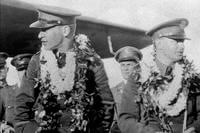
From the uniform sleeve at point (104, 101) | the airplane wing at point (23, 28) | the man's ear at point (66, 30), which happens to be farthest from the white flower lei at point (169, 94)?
the airplane wing at point (23, 28)

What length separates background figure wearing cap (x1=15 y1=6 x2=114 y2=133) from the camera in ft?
11.3

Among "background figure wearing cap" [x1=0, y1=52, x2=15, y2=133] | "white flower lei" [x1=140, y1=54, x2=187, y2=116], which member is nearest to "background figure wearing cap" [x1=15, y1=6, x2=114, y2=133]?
"white flower lei" [x1=140, y1=54, x2=187, y2=116]

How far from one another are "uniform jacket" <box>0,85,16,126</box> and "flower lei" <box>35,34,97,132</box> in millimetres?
2022

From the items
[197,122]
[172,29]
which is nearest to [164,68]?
[172,29]

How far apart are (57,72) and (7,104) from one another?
240 cm

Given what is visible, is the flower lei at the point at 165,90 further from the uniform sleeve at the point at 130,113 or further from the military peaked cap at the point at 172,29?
the military peaked cap at the point at 172,29

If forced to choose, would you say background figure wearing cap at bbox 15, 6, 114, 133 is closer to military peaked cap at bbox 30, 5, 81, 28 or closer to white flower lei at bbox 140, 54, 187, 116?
military peaked cap at bbox 30, 5, 81, 28

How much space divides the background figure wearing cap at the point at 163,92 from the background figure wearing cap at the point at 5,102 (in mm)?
1929

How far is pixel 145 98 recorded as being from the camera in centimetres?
385

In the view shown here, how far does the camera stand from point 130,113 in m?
3.78

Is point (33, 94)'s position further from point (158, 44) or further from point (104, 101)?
point (158, 44)

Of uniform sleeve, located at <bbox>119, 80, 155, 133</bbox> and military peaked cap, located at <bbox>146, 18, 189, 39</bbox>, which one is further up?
military peaked cap, located at <bbox>146, 18, 189, 39</bbox>

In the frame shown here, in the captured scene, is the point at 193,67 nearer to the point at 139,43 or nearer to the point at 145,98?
the point at 145,98

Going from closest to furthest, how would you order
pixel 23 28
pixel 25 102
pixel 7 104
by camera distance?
pixel 25 102, pixel 7 104, pixel 23 28
